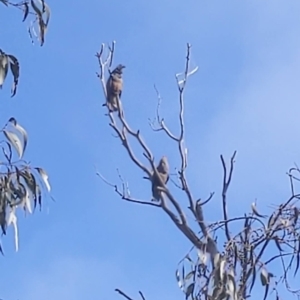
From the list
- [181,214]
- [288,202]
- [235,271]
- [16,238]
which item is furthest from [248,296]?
[16,238]

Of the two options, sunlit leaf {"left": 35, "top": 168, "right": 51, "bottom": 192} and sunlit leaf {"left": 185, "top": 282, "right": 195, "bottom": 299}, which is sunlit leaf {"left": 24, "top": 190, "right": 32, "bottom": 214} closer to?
sunlit leaf {"left": 35, "top": 168, "right": 51, "bottom": 192}

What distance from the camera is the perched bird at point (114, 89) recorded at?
4830 mm

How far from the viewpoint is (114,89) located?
6.09 metres

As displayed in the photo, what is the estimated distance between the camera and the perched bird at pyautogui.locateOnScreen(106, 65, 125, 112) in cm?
483

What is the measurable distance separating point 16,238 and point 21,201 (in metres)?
0.19

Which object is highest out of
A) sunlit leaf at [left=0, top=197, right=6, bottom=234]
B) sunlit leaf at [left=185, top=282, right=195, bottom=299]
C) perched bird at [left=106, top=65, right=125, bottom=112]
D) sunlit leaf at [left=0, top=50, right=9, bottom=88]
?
perched bird at [left=106, top=65, right=125, bottom=112]

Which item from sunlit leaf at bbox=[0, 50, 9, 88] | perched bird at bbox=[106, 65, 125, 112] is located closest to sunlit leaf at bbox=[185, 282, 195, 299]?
sunlit leaf at bbox=[0, 50, 9, 88]

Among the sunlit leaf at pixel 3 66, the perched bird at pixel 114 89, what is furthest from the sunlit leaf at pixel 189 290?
the perched bird at pixel 114 89

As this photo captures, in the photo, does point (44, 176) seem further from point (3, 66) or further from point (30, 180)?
point (3, 66)

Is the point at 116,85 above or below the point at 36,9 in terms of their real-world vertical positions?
above

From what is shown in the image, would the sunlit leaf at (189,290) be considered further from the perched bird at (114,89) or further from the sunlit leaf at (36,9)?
the perched bird at (114,89)

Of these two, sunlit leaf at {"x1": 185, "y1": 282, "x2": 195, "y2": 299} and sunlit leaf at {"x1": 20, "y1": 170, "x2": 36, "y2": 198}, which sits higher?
sunlit leaf at {"x1": 20, "y1": 170, "x2": 36, "y2": 198}

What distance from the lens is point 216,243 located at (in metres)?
3.09

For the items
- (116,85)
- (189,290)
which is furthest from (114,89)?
(189,290)
